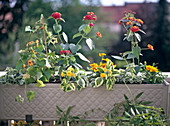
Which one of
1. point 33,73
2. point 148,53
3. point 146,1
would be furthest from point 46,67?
point 146,1

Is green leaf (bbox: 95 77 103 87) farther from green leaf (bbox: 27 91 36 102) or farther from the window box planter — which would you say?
green leaf (bbox: 27 91 36 102)

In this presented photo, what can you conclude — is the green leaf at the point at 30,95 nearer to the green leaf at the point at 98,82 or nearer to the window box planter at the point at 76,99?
the window box planter at the point at 76,99

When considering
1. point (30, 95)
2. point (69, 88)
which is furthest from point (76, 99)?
point (30, 95)

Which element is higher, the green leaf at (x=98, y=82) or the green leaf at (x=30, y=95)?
the green leaf at (x=98, y=82)

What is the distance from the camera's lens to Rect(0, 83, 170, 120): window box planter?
121cm

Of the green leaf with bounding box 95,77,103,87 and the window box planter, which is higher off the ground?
the green leaf with bounding box 95,77,103,87

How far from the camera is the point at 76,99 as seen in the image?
1225 millimetres

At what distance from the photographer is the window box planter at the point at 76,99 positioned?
121 centimetres

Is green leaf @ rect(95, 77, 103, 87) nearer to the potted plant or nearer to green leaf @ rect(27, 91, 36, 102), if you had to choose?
the potted plant

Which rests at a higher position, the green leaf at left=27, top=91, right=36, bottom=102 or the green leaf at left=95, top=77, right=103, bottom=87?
the green leaf at left=95, top=77, right=103, bottom=87

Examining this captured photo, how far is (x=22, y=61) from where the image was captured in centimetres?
121

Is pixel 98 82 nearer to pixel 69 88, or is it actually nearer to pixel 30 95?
pixel 69 88

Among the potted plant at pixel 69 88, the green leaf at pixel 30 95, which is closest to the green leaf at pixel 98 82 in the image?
the potted plant at pixel 69 88

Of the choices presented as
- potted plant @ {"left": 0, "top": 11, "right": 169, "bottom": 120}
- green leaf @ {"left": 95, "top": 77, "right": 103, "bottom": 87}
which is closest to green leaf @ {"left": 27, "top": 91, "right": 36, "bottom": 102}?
potted plant @ {"left": 0, "top": 11, "right": 169, "bottom": 120}
